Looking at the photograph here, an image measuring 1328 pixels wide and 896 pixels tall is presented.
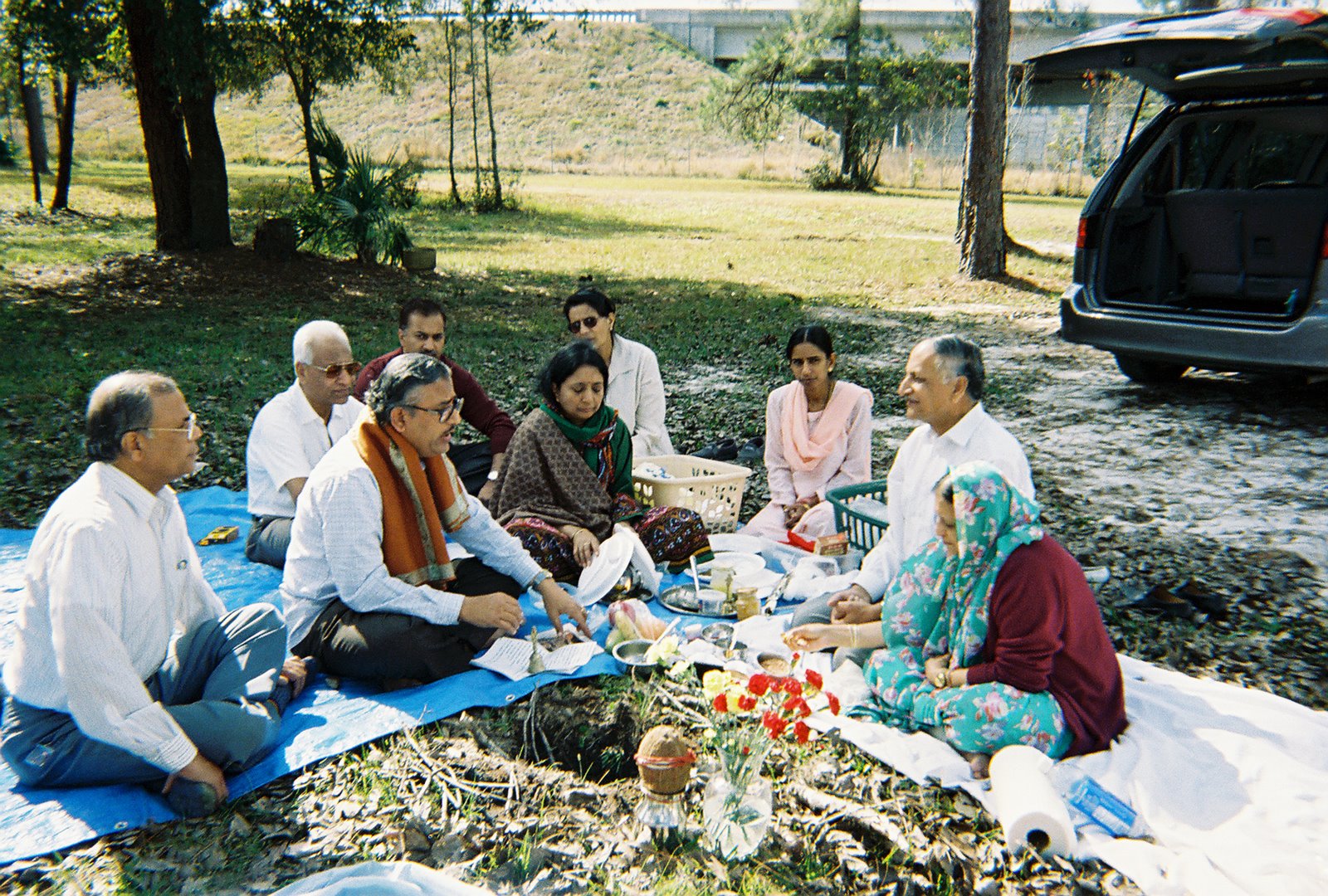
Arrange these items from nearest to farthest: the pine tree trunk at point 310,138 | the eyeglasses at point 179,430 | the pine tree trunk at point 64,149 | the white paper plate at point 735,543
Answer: the eyeglasses at point 179,430 → the white paper plate at point 735,543 → the pine tree trunk at point 310,138 → the pine tree trunk at point 64,149

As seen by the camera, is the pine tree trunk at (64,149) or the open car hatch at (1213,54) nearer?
the open car hatch at (1213,54)

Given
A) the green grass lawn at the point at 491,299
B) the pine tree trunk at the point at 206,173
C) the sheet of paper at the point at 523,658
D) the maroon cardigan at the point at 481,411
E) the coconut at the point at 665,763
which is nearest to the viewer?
the coconut at the point at 665,763

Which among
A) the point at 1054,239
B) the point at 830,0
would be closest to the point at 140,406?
the point at 1054,239

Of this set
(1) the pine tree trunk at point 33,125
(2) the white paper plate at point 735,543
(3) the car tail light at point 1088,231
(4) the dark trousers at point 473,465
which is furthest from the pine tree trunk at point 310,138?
(2) the white paper plate at point 735,543

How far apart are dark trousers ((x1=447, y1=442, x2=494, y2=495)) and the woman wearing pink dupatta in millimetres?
1525

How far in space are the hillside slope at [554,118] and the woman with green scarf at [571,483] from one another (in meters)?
29.2

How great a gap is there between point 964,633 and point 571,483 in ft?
7.14

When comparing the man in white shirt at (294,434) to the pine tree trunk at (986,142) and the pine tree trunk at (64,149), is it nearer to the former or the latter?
the pine tree trunk at (986,142)

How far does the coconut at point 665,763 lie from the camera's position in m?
2.76

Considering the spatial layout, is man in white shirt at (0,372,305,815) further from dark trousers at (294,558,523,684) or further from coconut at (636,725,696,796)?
coconut at (636,725,696,796)

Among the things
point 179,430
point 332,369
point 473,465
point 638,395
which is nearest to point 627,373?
point 638,395

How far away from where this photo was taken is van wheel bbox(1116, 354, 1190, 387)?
7.93 m

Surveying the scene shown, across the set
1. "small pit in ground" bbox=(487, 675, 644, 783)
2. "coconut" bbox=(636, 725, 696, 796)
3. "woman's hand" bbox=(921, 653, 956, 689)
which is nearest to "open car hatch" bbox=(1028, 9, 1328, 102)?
"woman's hand" bbox=(921, 653, 956, 689)

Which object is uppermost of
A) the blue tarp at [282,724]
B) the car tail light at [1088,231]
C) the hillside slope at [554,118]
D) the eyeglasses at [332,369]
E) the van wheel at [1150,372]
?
the hillside slope at [554,118]
